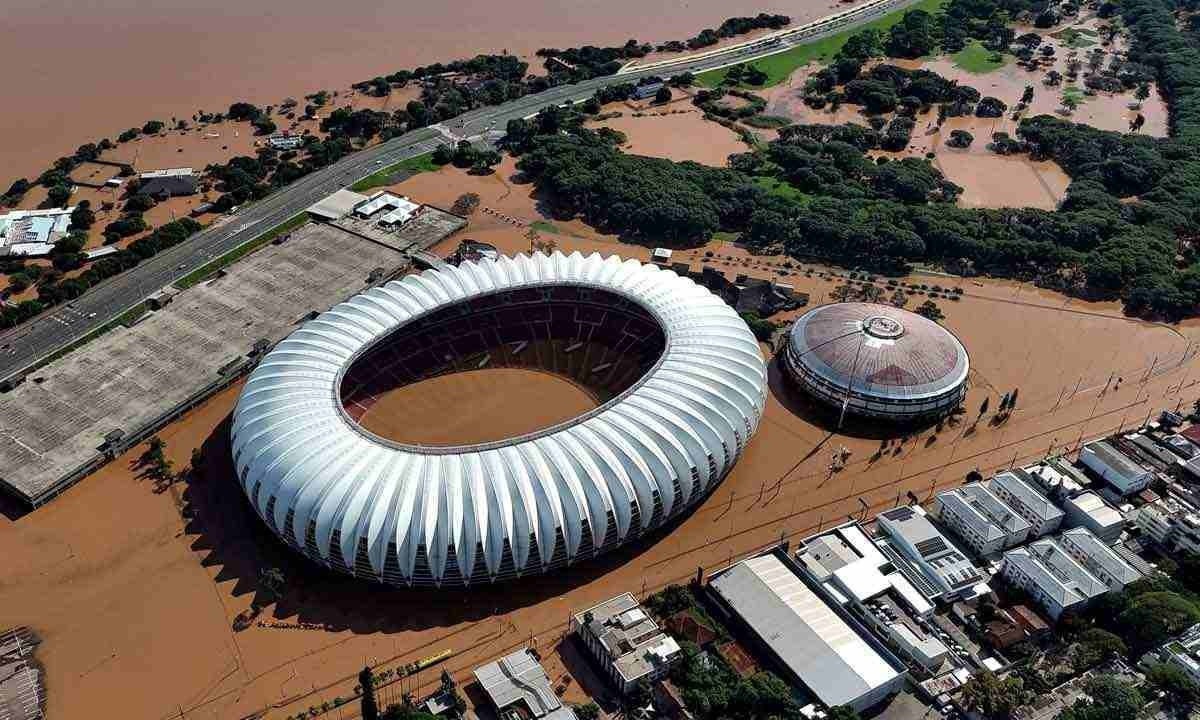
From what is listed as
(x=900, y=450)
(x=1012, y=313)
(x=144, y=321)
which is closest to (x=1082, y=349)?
(x=1012, y=313)

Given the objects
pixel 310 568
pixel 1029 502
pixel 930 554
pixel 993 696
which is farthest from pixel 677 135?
pixel 993 696

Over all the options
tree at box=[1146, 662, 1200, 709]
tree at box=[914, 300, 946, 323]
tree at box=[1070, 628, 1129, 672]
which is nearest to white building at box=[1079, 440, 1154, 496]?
tree at box=[1070, 628, 1129, 672]

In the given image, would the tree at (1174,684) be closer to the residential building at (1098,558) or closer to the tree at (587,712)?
the residential building at (1098,558)

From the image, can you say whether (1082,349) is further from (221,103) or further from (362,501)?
(221,103)

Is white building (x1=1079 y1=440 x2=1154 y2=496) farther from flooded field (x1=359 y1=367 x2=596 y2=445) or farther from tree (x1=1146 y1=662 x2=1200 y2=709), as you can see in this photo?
flooded field (x1=359 y1=367 x2=596 y2=445)

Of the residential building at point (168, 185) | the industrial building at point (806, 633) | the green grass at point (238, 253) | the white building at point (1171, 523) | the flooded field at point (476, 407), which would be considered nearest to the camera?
the industrial building at point (806, 633)

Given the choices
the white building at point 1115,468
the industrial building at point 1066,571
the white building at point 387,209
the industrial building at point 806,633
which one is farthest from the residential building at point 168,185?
the white building at point 1115,468
